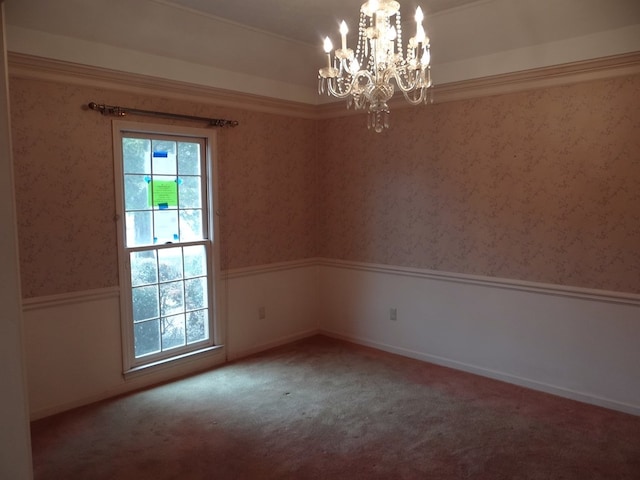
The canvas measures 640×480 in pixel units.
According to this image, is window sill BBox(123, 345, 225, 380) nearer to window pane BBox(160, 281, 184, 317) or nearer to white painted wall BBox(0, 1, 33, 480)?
window pane BBox(160, 281, 184, 317)

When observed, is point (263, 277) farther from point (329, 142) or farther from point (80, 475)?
point (80, 475)

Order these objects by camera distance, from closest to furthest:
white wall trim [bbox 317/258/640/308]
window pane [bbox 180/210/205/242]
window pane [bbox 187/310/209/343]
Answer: white wall trim [bbox 317/258/640/308], window pane [bbox 180/210/205/242], window pane [bbox 187/310/209/343]

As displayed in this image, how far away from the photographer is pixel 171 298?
13.0 ft

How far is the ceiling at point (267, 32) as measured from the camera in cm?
304

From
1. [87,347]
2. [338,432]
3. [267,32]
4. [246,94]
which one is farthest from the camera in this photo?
[246,94]

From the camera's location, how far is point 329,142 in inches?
193

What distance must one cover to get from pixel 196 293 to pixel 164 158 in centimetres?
116

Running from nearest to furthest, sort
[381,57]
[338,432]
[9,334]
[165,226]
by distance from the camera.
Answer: [9,334] < [381,57] < [338,432] < [165,226]

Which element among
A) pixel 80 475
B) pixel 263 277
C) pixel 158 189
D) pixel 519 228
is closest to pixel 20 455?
pixel 80 475

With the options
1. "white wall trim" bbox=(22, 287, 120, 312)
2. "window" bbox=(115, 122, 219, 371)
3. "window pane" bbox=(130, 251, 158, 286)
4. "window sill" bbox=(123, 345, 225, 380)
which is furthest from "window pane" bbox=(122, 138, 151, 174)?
"window sill" bbox=(123, 345, 225, 380)

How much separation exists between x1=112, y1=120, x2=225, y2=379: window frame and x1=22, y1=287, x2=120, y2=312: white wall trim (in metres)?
0.10

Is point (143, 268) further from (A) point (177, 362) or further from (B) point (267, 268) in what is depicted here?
(B) point (267, 268)

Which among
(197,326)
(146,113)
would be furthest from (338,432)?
(146,113)

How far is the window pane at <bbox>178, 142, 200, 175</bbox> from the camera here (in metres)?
3.95
